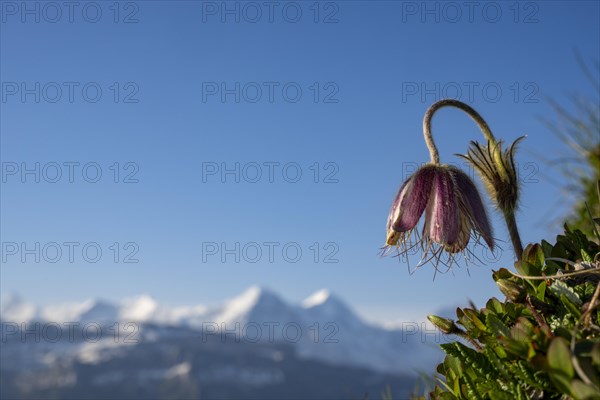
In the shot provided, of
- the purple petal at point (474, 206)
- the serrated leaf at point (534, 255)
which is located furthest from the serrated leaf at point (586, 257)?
the purple petal at point (474, 206)

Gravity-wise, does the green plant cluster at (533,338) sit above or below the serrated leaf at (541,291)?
below

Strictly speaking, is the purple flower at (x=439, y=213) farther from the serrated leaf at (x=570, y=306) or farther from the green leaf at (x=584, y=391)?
the green leaf at (x=584, y=391)

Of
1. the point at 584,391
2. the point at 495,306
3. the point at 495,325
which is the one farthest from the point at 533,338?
the point at 495,306

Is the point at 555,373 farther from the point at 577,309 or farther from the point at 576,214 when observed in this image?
the point at 576,214


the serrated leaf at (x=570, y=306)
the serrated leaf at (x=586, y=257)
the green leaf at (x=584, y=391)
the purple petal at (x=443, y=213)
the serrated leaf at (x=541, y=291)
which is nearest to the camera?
the green leaf at (x=584, y=391)

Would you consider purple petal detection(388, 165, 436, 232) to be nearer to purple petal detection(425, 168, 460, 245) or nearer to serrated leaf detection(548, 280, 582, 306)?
purple petal detection(425, 168, 460, 245)

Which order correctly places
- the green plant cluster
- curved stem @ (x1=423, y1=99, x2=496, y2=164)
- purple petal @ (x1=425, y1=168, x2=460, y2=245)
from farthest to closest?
curved stem @ (x1=423, y1=99, x2=496, y2=164)
purple petal @ (x1=425, y1=168, x2=460, y2=245)
the green plant cluster

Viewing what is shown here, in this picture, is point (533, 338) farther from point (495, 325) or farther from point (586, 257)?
point (586, 257)

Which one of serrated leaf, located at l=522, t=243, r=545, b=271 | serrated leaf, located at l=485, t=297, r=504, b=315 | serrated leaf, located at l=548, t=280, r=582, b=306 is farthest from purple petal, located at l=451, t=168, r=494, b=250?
serrated leaf, located at l=548, t=280, r=582, b=306
